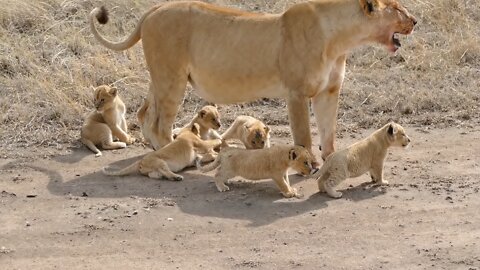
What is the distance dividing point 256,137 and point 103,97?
69.5 inches

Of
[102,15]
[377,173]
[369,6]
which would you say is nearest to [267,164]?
[377,173]

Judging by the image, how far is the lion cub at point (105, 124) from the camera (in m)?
9.95

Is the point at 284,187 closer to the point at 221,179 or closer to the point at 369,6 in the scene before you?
the point at 221,179

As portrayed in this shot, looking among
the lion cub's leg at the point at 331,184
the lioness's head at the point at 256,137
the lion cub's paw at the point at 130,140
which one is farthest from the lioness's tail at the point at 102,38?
the lion cub's leg at the point at 331,184

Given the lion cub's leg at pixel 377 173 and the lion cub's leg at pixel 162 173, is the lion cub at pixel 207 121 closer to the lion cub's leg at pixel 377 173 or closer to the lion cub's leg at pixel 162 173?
the lion cub's leg at pixel 162 173

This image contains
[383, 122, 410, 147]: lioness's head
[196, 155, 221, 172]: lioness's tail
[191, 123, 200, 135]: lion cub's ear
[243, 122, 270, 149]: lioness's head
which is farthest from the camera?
[191, 123, 200, 135]: lion cub's ear

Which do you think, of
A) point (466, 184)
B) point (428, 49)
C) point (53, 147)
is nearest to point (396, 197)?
point (466, 184)

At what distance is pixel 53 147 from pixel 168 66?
4.87 ft

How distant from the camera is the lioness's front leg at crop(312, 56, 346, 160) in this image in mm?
9180

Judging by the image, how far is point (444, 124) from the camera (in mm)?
10414

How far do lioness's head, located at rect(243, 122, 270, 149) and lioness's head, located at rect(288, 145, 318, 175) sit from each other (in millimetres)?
619

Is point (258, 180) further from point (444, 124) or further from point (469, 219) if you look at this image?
point (444, 124)

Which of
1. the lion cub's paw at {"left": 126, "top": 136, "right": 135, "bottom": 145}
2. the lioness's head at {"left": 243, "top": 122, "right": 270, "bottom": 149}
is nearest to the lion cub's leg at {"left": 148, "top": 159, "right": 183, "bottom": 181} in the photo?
the lioness's head at {"left": 243, "top": 122, "right": 270, "bottom": 149}

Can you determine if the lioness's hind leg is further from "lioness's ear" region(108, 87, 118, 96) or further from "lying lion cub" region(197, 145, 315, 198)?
"lioness's ear" region(108, 87, 118, 96)
